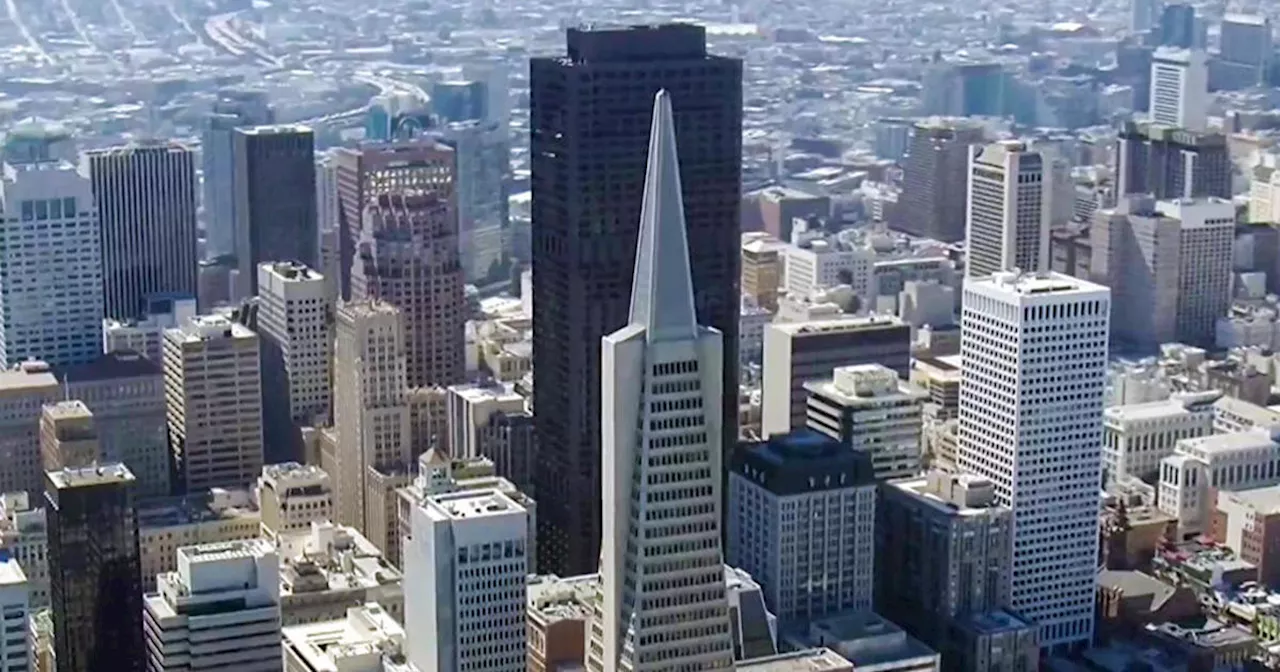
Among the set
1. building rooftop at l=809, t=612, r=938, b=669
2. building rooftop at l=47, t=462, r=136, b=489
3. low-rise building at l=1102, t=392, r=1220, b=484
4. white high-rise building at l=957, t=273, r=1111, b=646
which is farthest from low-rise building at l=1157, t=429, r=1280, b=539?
building rooftop at l=47, t=462, r=136, b=489

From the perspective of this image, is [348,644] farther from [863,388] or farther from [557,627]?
[863,388]

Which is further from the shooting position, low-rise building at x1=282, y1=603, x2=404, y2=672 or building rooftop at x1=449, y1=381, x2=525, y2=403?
building rooftop at x1=449, y1=381, x2=525, y2=403

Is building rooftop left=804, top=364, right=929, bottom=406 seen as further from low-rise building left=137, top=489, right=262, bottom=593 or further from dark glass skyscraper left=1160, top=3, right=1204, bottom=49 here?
dark glass skyscraper left=1160, top=3, right=1204, bottom=49

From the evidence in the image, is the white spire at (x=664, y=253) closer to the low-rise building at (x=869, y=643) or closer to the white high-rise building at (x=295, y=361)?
the low-rise building at (x=869, y=643)

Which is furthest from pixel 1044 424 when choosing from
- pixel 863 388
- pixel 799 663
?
pixel 799 663

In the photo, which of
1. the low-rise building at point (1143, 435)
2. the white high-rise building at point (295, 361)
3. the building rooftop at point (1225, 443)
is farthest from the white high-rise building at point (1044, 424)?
the white high-rise building at point (295, 361)

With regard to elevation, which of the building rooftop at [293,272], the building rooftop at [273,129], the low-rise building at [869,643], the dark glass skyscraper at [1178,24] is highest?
the dark glass skyscraper at [1178,24]

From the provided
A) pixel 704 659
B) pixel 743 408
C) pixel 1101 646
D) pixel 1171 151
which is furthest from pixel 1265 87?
pixel 704 659
